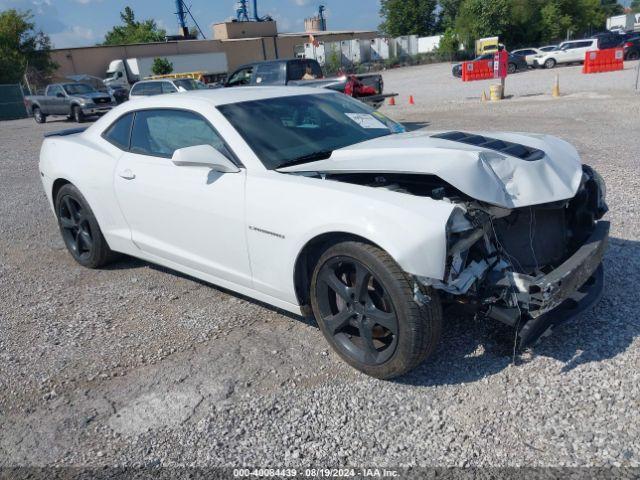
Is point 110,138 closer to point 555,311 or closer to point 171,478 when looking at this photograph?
point 171,478

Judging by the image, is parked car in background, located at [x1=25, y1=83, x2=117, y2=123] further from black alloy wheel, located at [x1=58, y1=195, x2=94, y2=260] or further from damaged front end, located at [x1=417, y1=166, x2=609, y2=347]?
damaged front end, located at [x1=417, y1=166, x2=609, y2=347]

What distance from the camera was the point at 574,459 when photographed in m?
2.39

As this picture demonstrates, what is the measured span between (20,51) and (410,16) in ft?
170

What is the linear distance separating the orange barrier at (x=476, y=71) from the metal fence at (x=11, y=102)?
25213 mm

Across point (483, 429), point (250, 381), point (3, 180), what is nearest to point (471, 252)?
point (483, 429)

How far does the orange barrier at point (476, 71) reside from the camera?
29.2 metres

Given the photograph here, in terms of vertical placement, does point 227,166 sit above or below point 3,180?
above

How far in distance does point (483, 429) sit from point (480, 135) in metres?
1.96

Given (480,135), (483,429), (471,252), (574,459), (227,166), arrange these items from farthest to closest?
(480,135) → (227,166) → (471,252) → (483,429) → (574,459)

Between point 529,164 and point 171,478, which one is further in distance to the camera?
point 529,164

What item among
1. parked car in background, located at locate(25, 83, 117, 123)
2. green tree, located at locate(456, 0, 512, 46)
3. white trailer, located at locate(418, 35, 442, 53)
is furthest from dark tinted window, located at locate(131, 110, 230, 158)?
white trailer, located at locate(418, 35, 442, 53)

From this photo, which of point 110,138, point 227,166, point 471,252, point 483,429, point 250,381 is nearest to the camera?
point 483,429

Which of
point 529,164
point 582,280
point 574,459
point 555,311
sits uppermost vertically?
point 529,164

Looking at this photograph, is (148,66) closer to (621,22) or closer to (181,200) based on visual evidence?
(181,200)
